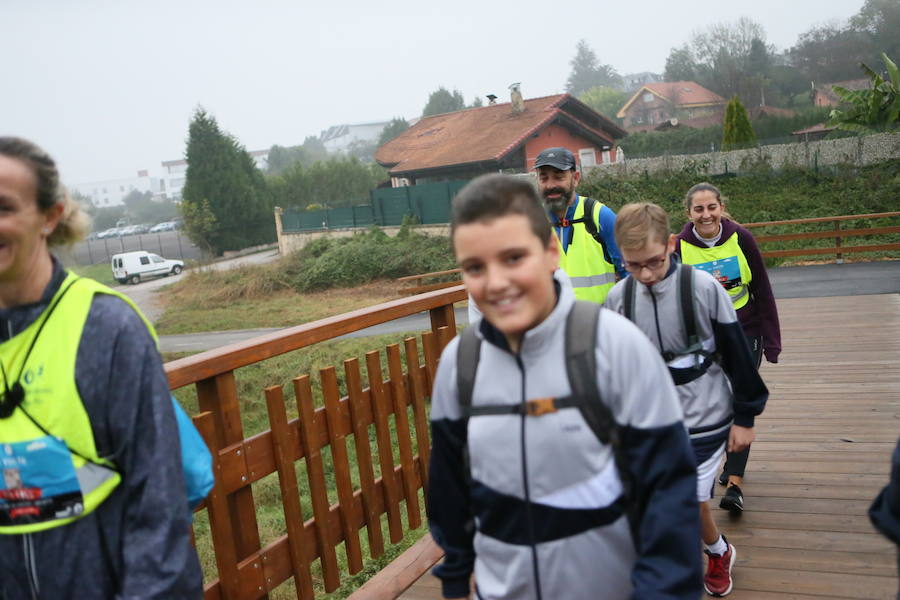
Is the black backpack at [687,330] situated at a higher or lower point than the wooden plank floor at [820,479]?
higher

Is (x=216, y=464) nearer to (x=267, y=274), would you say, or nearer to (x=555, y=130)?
(x=267, y=274)

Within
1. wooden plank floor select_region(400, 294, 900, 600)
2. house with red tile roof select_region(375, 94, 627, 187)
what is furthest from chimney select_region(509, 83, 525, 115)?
wooden plank floor select_region(400, 294, 900, 600)

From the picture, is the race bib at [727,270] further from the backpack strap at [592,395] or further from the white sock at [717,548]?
the backpack strap at [592,395]

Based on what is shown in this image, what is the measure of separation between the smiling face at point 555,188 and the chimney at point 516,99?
3107cm

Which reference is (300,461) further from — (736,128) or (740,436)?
(736,128)

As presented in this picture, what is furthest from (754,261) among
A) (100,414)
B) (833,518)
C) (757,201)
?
(757,201)

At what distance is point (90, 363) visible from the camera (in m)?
1.57

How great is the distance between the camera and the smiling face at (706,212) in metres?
3.90

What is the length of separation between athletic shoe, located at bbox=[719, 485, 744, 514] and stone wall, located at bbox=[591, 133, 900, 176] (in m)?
21.9

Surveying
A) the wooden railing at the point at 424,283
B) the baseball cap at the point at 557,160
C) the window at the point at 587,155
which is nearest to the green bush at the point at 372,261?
the wooden railing at the point at 424,283

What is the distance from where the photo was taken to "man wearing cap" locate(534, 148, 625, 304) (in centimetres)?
345

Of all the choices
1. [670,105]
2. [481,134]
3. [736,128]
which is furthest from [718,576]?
[670,105]

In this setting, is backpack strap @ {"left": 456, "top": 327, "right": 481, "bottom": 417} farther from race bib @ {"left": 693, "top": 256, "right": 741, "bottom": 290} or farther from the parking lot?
the parking lot

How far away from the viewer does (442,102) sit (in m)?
95.4
